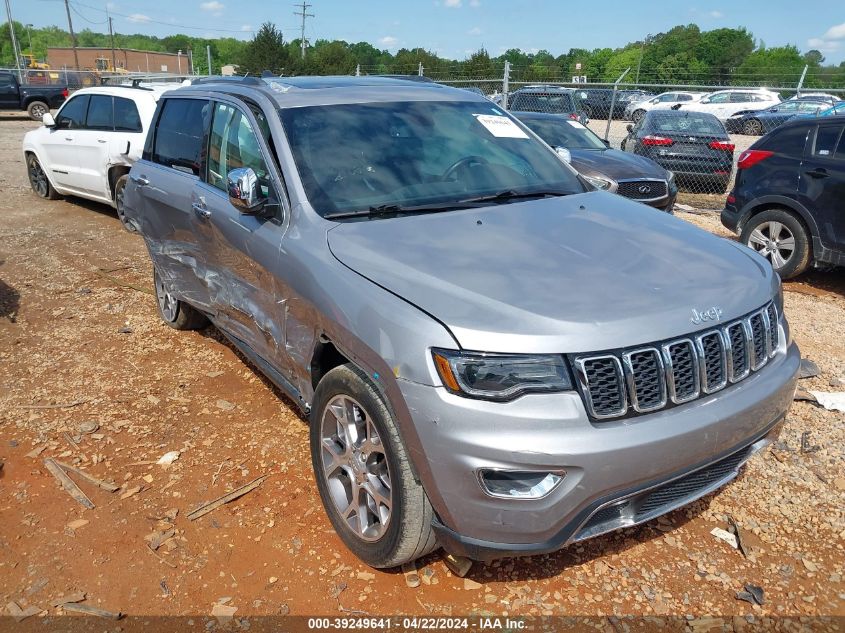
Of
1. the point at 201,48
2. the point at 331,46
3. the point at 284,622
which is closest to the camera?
the point at 284,622

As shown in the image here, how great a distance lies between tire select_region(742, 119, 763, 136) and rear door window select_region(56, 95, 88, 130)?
68.5 ft

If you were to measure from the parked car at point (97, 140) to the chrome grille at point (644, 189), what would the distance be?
19.4 ft

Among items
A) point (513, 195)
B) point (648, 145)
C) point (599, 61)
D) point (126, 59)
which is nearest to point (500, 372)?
point (513, 195)

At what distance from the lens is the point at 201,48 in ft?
389

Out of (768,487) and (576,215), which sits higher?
(576,215)

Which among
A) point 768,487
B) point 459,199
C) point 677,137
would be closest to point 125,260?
point 459,199

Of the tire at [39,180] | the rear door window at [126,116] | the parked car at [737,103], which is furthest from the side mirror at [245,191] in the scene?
the parked car at [737,103]

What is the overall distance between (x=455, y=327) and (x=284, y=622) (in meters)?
1.35

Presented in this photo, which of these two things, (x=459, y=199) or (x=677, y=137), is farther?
(x=677, y=137)

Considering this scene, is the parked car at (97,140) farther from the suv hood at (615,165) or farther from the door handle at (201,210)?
the suv hood at (615,165)

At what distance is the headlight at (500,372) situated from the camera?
87.4 inches

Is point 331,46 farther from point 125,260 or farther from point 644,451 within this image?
point 644,451

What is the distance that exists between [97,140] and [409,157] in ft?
23.5

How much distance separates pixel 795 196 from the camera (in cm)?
682
